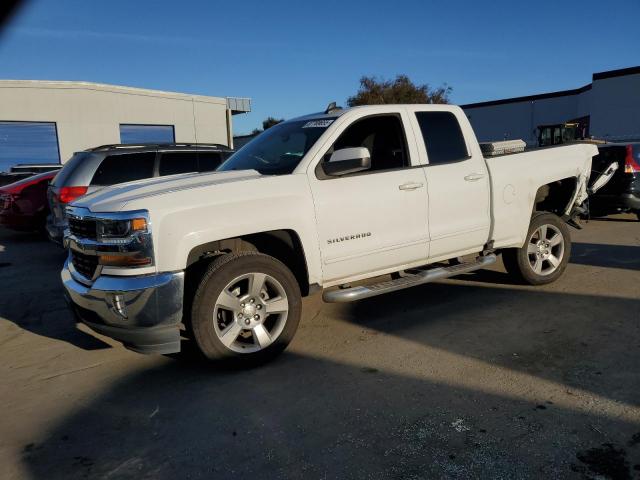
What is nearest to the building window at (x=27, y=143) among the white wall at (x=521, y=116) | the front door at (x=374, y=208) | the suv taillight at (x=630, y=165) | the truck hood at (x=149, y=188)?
A: the truck hood at (x=149, y=188)

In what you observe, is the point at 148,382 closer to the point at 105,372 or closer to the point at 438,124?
the point at 105,372

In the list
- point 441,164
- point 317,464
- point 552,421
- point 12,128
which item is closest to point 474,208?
point 441,164

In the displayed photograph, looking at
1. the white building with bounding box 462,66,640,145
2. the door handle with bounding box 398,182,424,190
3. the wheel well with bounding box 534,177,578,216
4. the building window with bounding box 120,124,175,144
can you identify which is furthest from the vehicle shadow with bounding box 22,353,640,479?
the white building with bounding box 462,66,640,145

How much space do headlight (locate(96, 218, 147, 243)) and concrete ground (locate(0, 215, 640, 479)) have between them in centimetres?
111

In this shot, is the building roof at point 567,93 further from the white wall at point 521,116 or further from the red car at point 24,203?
the red car at point 24,203

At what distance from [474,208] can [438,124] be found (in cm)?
91

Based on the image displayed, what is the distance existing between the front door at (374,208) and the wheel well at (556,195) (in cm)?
204

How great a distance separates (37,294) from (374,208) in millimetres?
4515

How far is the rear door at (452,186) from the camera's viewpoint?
193 inches

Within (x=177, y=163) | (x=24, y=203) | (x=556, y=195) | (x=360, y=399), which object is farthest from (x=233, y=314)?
(x=24, y=203)

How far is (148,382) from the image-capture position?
3.88 meters

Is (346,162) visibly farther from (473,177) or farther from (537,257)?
(537,257)

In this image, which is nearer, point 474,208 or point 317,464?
point 317,464

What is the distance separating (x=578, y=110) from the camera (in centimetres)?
4459
